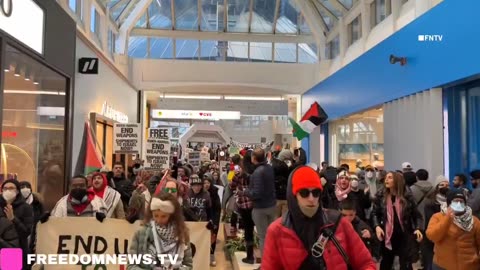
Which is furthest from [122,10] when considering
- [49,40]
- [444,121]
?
[444,121]

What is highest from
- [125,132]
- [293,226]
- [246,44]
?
[246,44]

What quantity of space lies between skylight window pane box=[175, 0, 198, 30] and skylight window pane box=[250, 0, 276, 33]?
7.46 feet

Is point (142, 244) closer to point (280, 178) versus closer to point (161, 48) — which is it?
point (280, 178)

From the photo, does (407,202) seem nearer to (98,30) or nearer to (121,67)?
(98,30)

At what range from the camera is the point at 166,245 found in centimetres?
322

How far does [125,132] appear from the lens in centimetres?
985

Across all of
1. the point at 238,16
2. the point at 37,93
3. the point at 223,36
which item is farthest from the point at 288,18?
the point at 37,93

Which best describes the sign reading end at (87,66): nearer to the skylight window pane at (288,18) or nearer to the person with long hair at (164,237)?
the person with long hair at (164,237)

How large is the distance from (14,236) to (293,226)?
2844mm

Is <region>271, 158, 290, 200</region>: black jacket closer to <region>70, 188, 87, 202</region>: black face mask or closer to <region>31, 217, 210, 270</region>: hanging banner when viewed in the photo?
<region>31, 217, 210, 270</region>: hanging banner

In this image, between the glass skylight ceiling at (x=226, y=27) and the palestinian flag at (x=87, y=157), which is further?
the glass skylight ceiling at (x=226, y=27)

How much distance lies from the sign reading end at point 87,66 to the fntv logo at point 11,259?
18.4 ft

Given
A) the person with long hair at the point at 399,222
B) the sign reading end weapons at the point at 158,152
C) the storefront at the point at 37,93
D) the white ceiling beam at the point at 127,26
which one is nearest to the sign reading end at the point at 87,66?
the storefront at the point at 37,93

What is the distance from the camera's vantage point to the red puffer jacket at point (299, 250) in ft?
7.30
